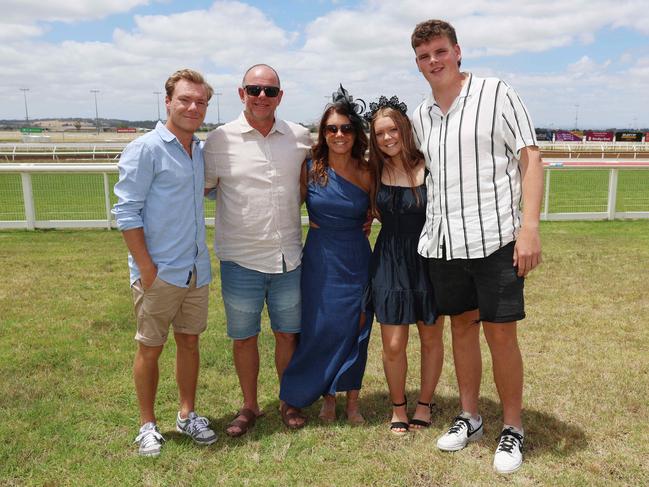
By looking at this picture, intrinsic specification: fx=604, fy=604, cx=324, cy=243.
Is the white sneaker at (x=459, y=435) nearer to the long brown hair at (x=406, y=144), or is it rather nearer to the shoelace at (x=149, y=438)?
the long brown hair at (x=406, y=144)

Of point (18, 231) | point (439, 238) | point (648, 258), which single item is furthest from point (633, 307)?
point (18, 231)

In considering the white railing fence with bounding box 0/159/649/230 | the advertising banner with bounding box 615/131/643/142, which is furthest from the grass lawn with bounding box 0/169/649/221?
the advertising banner with bounding box 615/131/643/142

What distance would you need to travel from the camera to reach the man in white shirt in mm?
3381

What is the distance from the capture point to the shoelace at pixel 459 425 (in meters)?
3.43

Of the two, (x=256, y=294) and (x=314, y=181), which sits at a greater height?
(x=314, y=181)

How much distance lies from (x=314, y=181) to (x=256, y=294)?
2.46 ft

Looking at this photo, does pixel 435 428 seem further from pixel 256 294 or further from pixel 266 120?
pixel 266 120

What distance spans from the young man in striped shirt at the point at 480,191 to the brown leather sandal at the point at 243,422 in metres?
1.44

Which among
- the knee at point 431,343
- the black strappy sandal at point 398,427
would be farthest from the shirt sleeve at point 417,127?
the black strappy sandal at point 398,427

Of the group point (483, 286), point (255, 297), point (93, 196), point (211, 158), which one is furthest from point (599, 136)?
point (211, 158)

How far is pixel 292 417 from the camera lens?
3697 mm

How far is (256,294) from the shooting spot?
3.57 metres

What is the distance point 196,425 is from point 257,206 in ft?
4.32

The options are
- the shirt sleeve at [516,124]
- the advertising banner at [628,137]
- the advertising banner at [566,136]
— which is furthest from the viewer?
the advertising banner at [566,136]
